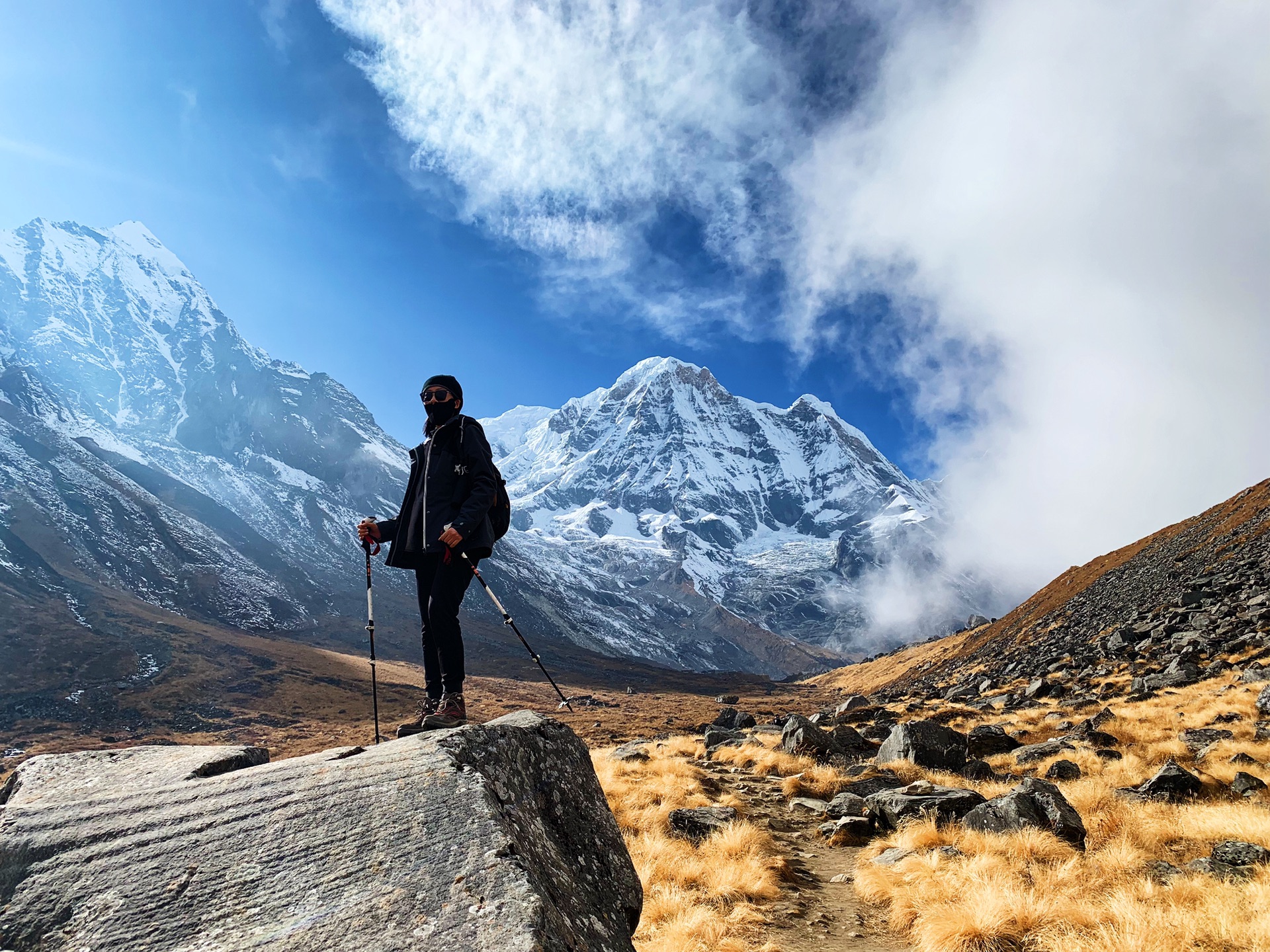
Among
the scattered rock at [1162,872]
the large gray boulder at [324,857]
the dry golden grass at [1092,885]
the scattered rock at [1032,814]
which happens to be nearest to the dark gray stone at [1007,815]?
the scattered rock at [1032,814]

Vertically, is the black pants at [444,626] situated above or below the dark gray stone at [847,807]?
above

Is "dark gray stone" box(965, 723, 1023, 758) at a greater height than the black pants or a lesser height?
Answer: lesser

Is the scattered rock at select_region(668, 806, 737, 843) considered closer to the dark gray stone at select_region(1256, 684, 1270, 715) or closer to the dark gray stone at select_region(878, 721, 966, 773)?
the dark gray stone at select_region(878, 721, 966, 773)

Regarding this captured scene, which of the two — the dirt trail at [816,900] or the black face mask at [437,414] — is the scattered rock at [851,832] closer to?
the dirt trail at [816,900]

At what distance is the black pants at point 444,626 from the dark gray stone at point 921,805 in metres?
6.40

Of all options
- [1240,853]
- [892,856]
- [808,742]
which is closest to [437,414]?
[892,856]

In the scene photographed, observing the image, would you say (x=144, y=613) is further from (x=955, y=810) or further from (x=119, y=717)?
(x=955, y=810)

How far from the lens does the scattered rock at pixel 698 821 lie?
836cm

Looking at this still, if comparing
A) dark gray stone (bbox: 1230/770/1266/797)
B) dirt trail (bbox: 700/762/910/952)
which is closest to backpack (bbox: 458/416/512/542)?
dirt trail (bbox: 700/762/910/952)

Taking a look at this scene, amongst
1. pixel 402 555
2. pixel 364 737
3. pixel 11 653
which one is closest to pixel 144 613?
pixel 11 653

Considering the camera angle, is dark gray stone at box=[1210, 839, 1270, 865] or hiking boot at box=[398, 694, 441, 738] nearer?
hiking boot at box=[398, 694, 441, 738]

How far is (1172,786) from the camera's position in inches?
333

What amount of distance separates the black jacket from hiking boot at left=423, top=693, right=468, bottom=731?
1363 mm

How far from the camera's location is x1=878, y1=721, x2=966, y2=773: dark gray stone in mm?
11625
